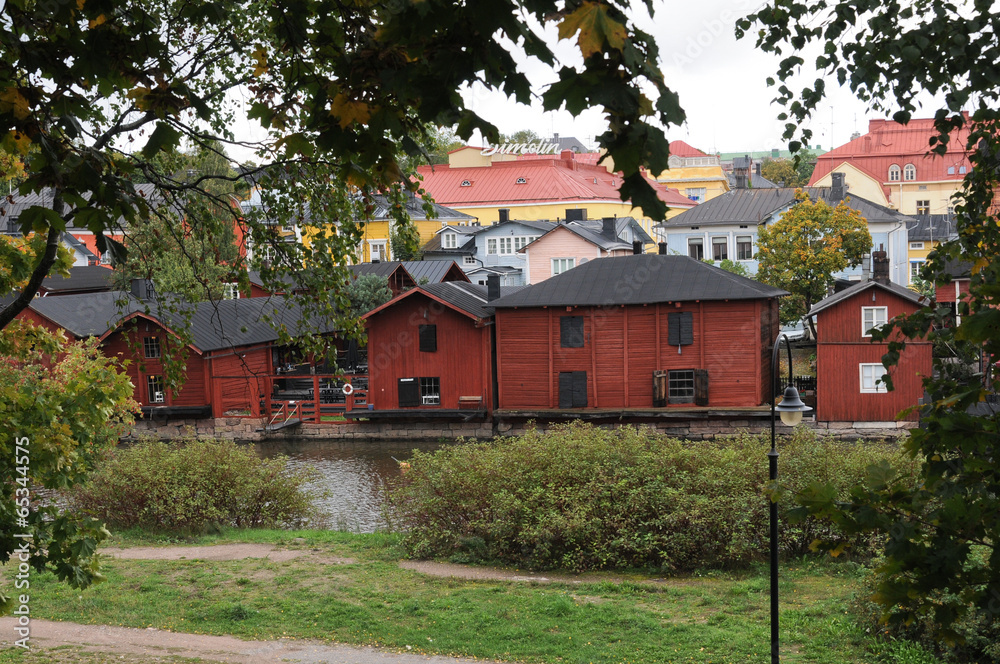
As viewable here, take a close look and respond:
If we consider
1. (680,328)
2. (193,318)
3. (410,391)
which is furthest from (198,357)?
(680,328)

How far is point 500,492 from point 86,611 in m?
6.48

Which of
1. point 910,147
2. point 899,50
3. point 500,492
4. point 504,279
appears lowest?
point 500,492

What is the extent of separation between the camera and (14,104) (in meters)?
4.19

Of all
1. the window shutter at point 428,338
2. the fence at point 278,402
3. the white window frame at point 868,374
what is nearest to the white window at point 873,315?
the white window frame at point 868,374

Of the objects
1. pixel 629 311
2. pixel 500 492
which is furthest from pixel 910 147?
pixel 500 492

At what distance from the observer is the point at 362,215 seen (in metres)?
7.44

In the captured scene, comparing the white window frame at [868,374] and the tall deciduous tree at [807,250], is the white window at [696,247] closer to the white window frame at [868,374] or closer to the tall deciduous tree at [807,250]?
the tall deciduous tree at [807,250]

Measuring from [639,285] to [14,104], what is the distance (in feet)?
99.2

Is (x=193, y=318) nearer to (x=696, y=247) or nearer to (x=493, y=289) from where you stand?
(x=493, y=289)

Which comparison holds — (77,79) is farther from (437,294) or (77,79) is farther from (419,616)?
(437,294)

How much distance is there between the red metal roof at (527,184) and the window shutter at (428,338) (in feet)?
104

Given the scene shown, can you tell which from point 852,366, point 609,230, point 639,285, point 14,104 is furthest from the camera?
point 609,230

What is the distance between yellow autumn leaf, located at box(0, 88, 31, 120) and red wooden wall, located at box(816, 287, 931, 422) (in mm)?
29416

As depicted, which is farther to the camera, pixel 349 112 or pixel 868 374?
pixel 868 374
